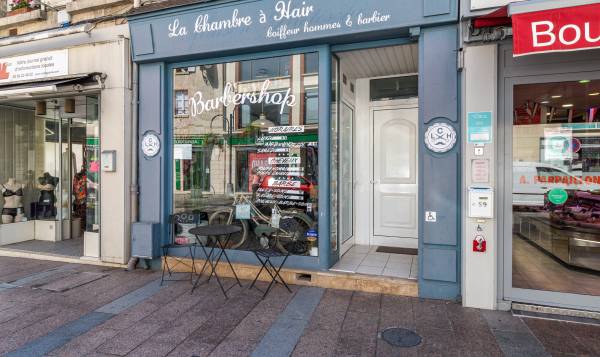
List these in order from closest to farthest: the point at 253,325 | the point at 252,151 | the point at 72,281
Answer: the point at 253,325, the point at 72,281, the point at 252,151

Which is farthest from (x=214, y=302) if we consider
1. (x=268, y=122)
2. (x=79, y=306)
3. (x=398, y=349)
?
(x=268, y=122)

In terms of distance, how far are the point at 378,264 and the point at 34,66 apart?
6.29m

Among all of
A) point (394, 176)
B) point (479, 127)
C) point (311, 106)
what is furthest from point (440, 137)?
point (394, 176)

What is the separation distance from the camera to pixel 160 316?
370 centimetres

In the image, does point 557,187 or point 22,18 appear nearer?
point 557,187

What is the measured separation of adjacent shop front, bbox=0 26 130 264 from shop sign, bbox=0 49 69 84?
0.05 feet

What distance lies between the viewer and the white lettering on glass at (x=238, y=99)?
192 inches

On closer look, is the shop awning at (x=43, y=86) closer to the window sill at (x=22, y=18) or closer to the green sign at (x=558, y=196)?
the window sill at (x=22, y=18)

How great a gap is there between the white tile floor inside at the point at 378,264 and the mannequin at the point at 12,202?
21.3 ft

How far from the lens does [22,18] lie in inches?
267

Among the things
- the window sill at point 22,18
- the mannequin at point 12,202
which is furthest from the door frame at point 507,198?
the mannequin at point 12,202

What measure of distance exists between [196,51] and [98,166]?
8.27 ft

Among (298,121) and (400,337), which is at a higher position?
(298,121)

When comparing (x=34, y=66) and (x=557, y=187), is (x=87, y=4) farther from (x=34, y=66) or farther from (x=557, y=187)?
(x=557, y=187)
